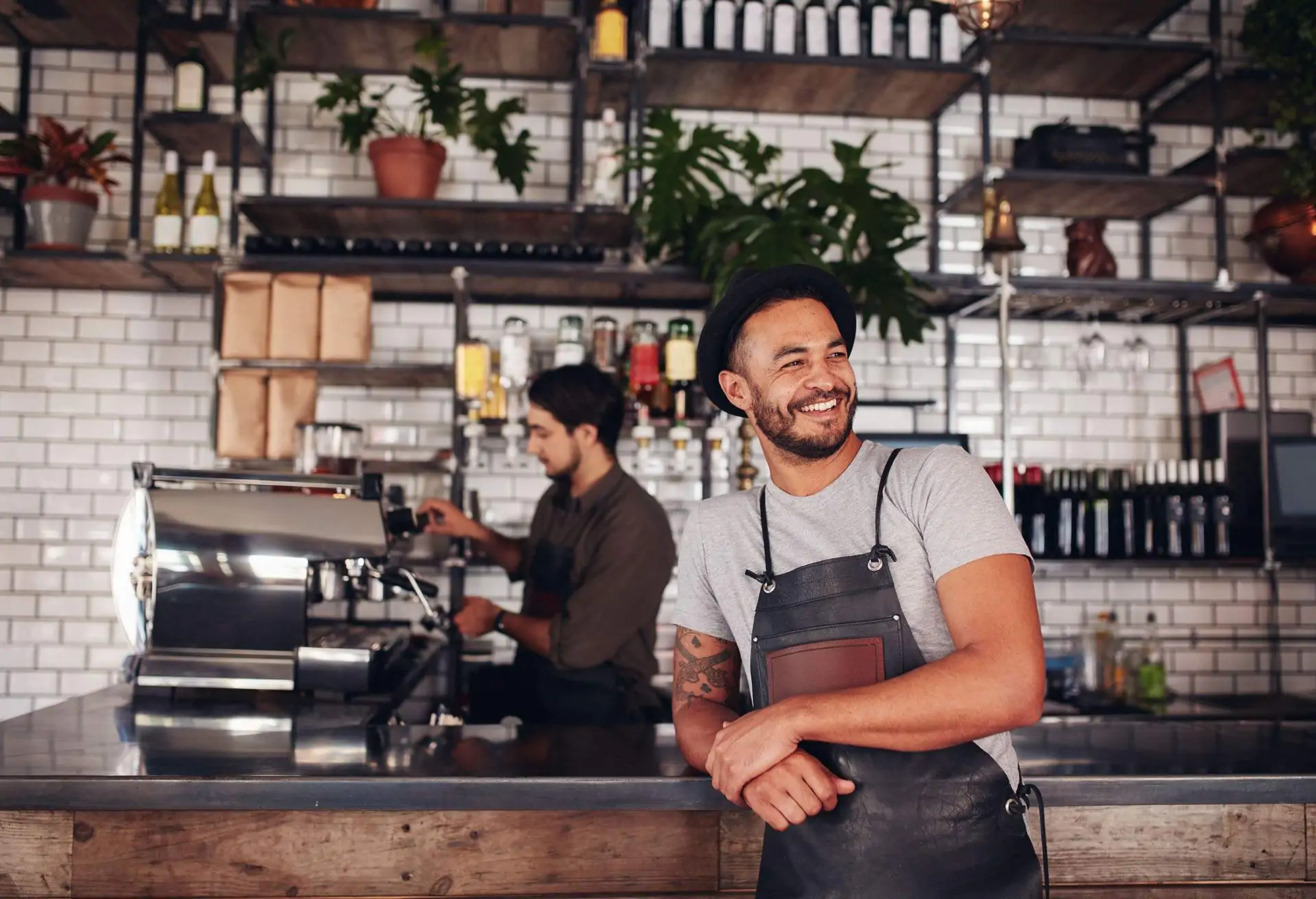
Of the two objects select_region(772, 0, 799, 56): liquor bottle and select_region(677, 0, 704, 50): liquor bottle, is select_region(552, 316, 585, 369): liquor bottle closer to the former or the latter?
select_region(677, 0, 704, 50): liquor bottle

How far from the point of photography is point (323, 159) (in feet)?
14.5

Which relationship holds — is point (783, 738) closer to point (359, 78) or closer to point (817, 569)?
A: point (817, 569)

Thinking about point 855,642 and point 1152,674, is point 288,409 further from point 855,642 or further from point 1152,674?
point 1152,674

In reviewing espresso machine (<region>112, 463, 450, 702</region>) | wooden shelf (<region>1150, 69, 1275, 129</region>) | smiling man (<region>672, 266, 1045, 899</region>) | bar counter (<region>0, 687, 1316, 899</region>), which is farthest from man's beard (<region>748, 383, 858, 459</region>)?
wooden shelf (<region>1150, 69, 1275, 129</region>)

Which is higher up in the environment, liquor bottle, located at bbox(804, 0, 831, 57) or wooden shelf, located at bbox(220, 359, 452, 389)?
liquor bottle, located at bbox(804, 0, 831, 57)

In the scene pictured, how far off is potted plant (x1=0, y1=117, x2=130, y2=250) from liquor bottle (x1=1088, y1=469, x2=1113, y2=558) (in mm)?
3876

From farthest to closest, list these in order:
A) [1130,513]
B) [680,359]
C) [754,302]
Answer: [1130,513] → [680,359] → [754,302]

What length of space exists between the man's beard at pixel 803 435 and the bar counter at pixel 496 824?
564 mm

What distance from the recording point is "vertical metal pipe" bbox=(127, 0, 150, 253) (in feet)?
13.0

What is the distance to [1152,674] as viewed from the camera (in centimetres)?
424

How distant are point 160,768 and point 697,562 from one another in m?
0.96

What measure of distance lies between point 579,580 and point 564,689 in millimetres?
327

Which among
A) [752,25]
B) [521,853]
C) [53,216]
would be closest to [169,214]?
[53,216]

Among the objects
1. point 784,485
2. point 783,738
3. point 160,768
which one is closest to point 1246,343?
point 784,485
